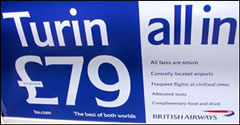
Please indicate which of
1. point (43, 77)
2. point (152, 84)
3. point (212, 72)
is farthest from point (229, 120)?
point (43, 77)

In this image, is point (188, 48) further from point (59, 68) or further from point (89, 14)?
point (59, 68)

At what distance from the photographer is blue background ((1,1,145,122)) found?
3.27 feet

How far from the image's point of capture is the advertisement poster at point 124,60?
3.19ft

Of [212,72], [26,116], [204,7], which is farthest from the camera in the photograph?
[26,116]

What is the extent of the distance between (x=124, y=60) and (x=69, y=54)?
237 mm

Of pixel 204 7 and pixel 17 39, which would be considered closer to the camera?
pixel 204 7

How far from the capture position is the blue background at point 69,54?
3.27 feet

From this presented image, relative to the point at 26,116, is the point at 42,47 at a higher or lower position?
higher

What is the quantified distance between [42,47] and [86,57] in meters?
0.19

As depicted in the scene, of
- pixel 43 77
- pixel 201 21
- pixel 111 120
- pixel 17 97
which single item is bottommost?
pixel 111 120

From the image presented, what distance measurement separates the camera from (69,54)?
3.58ft

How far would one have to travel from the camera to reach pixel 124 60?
107cm

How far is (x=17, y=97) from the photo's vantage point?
4.08ft

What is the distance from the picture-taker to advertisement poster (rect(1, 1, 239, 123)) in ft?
3.19
